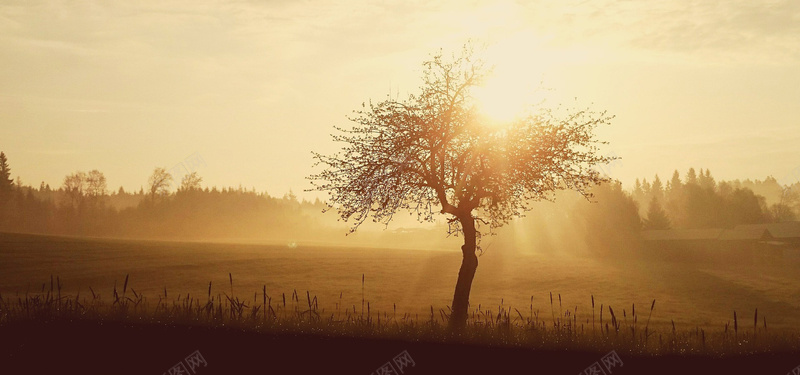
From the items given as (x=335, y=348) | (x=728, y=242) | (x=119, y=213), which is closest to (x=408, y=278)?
(x=335, y=348)

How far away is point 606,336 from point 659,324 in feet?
79.3

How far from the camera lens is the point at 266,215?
17275 centimetres

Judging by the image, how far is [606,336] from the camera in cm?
1653

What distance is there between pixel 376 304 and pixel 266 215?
134166 millimetres

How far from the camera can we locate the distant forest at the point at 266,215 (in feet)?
315

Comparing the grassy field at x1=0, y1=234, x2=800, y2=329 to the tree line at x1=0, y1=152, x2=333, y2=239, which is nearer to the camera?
the grassy field at x1=0, y1=234, x2=800, y2=329

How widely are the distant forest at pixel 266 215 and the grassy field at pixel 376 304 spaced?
10.9 metres

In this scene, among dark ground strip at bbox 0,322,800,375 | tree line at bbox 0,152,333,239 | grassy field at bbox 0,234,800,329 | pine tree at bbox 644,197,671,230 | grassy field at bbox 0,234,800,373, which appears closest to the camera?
dark ground strip at bbox 0,322,800,375

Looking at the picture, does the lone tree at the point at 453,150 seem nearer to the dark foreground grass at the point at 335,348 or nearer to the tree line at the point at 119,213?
the dark foreground grass at the point at 335,348

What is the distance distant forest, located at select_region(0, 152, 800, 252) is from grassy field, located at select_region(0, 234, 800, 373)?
10.9 metres

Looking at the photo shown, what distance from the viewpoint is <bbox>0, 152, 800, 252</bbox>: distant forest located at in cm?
9612

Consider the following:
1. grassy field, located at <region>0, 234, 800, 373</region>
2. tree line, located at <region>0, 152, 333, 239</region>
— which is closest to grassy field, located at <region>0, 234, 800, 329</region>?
grassy field, located at <region>0, 234, 800, 373</region>

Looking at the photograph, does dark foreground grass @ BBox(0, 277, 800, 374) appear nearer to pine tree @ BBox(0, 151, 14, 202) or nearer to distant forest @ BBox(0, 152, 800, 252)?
distant forest @ BBox(0, 152, 800, 252)

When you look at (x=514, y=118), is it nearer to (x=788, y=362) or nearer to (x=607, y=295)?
(x=788, y=362)
